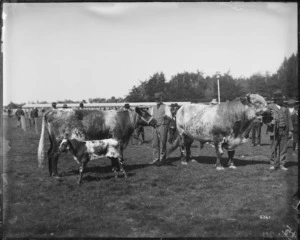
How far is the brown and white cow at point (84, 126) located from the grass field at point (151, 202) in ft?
2.75

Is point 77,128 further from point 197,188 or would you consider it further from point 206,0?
point 206,0

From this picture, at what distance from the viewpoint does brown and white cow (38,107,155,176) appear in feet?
30.1

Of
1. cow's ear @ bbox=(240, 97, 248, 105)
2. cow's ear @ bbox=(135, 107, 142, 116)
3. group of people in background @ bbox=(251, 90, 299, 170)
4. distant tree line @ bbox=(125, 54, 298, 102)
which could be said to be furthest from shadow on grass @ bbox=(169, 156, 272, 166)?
distant tree line @ bbox=(125, 54, 298, 102)

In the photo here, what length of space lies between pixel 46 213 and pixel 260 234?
4.31m

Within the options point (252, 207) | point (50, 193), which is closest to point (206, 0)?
point (252, 207)

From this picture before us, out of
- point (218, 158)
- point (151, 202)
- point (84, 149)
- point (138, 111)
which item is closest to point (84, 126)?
point (84, 149)

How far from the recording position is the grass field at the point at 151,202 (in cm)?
564

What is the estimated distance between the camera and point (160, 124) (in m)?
11.2

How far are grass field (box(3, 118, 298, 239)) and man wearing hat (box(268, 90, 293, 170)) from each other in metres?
0.49

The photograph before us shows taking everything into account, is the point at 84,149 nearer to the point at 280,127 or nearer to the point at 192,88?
the point at 280,127

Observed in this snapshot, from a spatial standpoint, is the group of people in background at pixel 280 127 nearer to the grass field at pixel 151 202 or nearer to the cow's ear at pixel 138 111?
the grass field at pixel 151 202

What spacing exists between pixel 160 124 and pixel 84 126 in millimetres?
3035

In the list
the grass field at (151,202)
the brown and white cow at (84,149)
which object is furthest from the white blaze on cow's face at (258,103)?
the brown and white cow at (84,149)

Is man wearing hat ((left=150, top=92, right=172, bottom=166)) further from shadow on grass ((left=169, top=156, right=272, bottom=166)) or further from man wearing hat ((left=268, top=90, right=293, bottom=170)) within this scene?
man wearing hat ((left=268, top=90, right=293, bottom=170))
